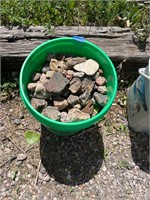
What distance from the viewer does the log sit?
72.4 inches

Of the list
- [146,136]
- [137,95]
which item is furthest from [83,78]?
[146,136]

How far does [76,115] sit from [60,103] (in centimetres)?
11

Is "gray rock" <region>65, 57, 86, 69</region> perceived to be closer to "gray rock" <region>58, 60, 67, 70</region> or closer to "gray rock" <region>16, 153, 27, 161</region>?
"gray rock" <region>58, 60, 67, 70</region>

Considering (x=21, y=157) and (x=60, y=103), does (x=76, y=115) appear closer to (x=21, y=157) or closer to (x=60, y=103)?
(x=60, y=103)

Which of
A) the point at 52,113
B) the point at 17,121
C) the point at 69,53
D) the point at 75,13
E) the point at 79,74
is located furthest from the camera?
the point at 75,13

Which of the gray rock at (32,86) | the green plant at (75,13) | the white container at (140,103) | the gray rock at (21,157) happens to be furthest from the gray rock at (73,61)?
the gray rock at (21,157)

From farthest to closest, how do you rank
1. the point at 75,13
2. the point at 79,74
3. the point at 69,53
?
the point at 75,13
the point at 69,53
the point at 79,74

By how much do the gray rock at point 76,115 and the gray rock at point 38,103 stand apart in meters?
0.13

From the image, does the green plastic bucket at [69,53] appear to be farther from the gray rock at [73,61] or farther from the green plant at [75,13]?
the green plant at [75,13]

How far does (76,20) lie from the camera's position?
2.07 metres

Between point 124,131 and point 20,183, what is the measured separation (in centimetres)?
66

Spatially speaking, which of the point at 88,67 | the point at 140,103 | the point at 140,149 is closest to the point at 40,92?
the point at 88,67

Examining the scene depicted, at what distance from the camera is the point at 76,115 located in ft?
4.91

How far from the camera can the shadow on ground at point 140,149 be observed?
1.79 meters
